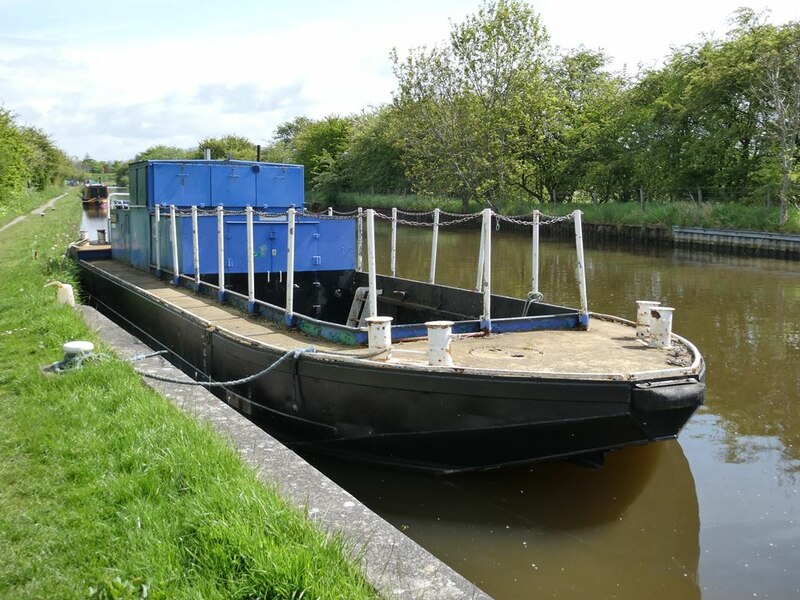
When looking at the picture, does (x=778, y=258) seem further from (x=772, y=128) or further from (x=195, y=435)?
(x=195, y=435)

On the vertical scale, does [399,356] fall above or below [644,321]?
below

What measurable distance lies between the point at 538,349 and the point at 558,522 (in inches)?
68.4

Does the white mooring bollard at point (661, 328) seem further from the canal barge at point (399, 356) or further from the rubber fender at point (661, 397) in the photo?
the rubber fender at point (661, 397)

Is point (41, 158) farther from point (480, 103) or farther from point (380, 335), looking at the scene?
point (380, 335)

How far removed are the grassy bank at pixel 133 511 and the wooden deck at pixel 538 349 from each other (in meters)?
2.02

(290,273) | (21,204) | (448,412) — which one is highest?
(21,204)

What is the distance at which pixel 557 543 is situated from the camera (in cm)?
589

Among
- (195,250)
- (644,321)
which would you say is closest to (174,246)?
(195,250)

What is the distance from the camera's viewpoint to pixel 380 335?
6.89 meters

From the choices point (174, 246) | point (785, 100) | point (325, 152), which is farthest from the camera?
point (325, 152)

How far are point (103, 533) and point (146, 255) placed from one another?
34.6 ft

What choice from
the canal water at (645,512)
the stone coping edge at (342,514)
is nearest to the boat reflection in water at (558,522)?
the canal water at (645,512)

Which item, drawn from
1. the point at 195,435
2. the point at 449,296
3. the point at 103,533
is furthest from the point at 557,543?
the point at 449,296

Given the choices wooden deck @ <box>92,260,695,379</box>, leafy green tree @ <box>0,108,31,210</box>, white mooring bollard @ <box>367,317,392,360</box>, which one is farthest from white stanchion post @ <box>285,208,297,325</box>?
leafy green tree @ <box>0,108,31,210</box>
